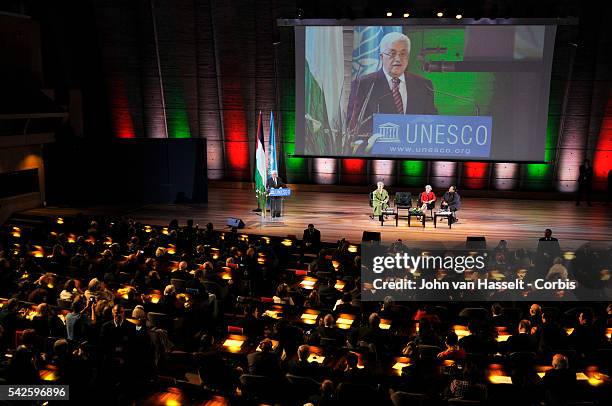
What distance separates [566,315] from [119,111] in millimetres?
18371

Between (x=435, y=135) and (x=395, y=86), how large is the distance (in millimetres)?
2054

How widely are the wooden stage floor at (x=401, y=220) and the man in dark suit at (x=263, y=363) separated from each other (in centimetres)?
736

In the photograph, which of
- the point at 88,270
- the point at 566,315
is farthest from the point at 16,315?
the point at 566,315

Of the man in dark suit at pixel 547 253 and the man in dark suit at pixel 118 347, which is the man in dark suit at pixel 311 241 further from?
the man in dark suit at pixel 118 347

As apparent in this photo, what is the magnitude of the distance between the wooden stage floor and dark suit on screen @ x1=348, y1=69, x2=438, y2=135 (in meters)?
2.80

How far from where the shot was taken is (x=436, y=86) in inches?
761

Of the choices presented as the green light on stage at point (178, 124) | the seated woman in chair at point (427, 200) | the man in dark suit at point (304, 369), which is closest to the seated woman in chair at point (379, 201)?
the seated woman in chair at point (427, 200)

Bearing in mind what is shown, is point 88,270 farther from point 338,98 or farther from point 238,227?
point 338,98

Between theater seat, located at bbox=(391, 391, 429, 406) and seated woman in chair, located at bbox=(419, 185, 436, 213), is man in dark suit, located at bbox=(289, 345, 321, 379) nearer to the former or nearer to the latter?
theater seat, located at bbox=(391, 391, 429, 406)

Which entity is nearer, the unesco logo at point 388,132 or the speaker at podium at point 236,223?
the speaker at podium at point 236,223

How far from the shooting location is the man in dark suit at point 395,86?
63.2 ft

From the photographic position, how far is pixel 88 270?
10195 millimetres

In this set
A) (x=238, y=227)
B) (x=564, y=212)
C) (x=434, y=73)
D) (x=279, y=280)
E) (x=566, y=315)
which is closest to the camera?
(x=566, y=315)

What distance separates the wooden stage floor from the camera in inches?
570
